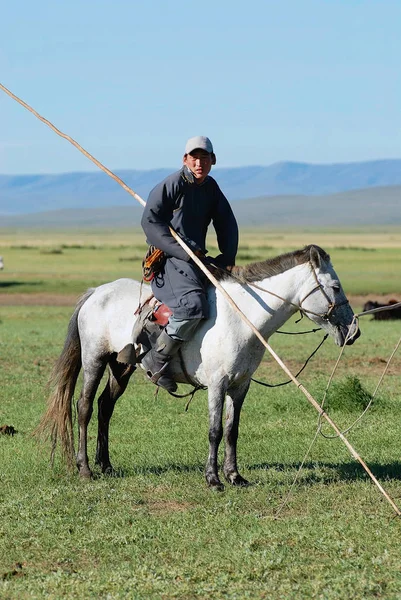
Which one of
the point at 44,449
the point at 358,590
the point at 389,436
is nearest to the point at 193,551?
the point at 358,590

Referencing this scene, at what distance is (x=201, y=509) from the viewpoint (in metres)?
7.95

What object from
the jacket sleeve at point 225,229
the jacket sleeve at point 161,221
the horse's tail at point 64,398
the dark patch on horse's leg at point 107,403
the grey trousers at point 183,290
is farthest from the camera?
the dark patch on horse's leg at point 107,403

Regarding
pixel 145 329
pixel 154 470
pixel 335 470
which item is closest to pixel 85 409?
pixel 154 470

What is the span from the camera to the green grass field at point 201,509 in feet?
20.5

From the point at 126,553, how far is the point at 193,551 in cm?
45

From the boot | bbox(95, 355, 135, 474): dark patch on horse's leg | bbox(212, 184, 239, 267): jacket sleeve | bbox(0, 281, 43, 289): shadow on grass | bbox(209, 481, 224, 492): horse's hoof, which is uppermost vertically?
bbox(212, 184, 239, 267): jacket sleeve

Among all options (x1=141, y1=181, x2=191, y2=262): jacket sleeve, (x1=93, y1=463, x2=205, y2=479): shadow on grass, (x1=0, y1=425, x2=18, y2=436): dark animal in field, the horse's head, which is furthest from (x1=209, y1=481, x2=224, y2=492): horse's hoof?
(x1=0, y1=425, x2=18, y2=436): dark animal in field

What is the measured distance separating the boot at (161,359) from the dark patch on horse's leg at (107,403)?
2.45 ft

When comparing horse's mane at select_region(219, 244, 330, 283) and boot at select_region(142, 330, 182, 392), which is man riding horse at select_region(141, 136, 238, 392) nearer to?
boot at select_region(142, 330, 182, 392)

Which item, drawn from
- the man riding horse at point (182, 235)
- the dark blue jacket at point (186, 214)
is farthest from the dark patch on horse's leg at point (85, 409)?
the dark blue jacket at point (186, 214)

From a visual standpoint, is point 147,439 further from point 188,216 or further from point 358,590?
point 358,590

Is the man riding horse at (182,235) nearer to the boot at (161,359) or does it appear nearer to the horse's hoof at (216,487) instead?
the boot at (161,359)

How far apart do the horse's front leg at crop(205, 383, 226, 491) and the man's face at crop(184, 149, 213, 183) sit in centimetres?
178

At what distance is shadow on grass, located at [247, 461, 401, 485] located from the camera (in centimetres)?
905
